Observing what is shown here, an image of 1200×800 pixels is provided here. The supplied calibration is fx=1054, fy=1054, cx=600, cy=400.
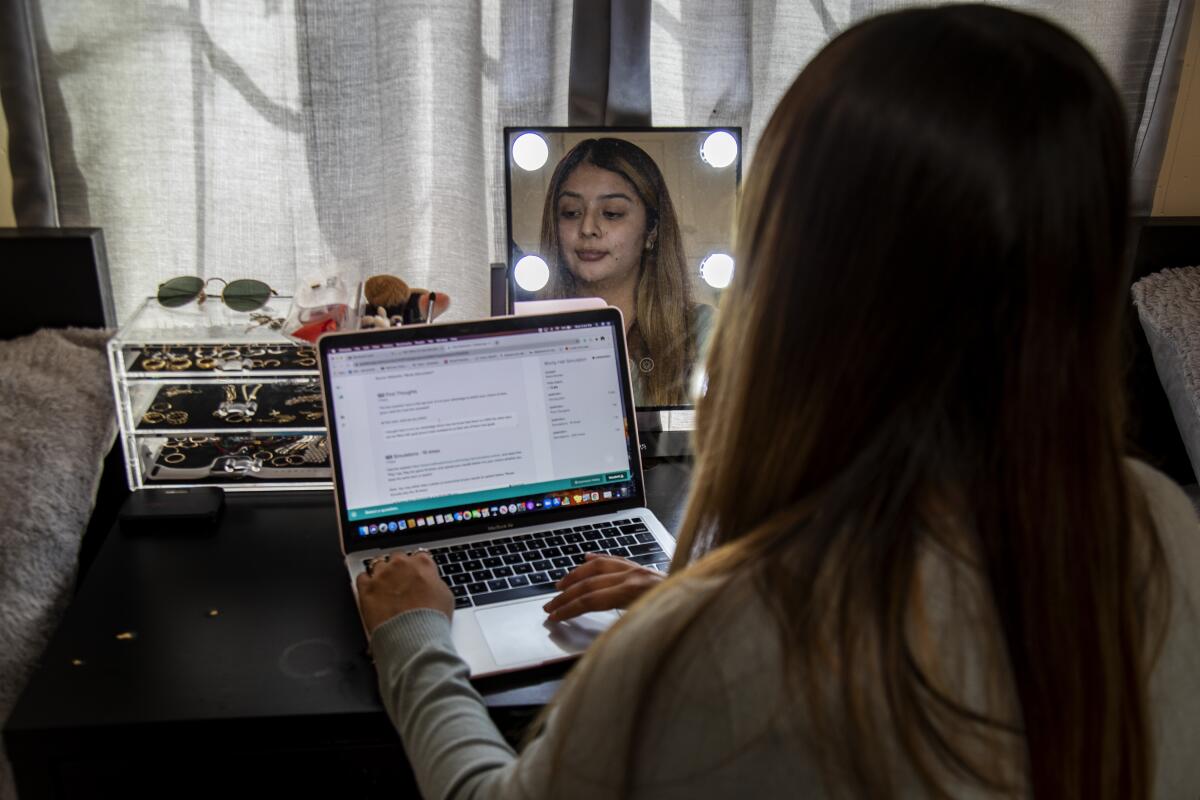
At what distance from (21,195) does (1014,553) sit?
139 cm

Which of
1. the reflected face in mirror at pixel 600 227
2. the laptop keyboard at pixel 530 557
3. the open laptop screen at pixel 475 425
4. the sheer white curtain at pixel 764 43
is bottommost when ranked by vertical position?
the laptop keyboard at pixel 530 557

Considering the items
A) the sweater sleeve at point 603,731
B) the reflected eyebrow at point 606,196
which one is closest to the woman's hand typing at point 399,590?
the sweater sleeve at point 603,731

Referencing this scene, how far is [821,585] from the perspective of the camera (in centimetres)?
56

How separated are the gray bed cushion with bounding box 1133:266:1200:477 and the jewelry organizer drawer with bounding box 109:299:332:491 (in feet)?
3.61

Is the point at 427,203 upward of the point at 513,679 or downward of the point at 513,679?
upward

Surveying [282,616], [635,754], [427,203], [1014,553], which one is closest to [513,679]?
[282,616]

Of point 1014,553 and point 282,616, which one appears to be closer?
point 1014,553

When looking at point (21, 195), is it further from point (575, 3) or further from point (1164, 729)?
point (1164, 729)

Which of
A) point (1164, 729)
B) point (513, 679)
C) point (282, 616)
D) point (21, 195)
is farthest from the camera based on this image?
point (21, 195)

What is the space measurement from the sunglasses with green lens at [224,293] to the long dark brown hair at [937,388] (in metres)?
0.90

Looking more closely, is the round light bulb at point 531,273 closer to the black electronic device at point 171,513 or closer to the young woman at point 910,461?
the black electronic device at point 171,513

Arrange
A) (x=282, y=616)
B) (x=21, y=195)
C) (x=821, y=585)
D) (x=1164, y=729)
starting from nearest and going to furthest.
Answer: (x=821, y=585)
(x=1164, y=729)
(x=282, y=616)
(x=21, y=195)

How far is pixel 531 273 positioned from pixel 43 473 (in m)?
0.62

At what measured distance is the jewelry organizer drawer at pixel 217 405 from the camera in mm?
1244
